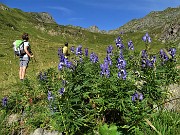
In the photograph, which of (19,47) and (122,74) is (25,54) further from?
(122,74)

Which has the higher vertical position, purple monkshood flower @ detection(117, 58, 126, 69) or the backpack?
the backpack

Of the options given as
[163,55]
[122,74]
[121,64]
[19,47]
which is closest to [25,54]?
[19,47]

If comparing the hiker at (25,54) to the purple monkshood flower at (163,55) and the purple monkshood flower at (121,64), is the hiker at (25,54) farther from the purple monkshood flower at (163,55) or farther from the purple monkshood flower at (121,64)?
the purple monkshood flower at (121,64)

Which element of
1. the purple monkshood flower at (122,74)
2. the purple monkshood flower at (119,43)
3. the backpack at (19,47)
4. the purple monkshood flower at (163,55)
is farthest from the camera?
the backpack at (19,47)

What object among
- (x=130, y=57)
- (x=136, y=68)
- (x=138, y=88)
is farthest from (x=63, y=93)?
(x=130, y=57)

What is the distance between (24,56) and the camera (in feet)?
38.2

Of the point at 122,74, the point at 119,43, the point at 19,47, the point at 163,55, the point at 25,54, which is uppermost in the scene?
the point at 19,47

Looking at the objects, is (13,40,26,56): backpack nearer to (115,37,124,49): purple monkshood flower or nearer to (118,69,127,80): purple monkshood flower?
(115,37,124,49): purple monkshood flower

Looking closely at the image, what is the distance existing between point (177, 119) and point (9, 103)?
16.4ft

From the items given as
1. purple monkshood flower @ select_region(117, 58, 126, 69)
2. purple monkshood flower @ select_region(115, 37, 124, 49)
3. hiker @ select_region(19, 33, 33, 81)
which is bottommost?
purple monkshood flower @ select_region(117, 58, 126, 69)

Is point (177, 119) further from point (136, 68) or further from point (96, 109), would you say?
point (136, 68)

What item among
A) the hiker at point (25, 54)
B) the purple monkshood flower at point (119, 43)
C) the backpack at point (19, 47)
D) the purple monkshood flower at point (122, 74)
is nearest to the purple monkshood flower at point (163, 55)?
the purple monkshood flower at point (119, 43)

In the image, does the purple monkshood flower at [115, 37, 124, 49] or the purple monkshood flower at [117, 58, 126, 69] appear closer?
the purple monkshood flower at [117, 58, 126, 69]

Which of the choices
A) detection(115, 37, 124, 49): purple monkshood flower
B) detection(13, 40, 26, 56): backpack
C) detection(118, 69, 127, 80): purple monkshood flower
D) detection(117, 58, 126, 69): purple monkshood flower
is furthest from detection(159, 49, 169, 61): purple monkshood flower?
detection(13, 40, 26, 56): backpack
